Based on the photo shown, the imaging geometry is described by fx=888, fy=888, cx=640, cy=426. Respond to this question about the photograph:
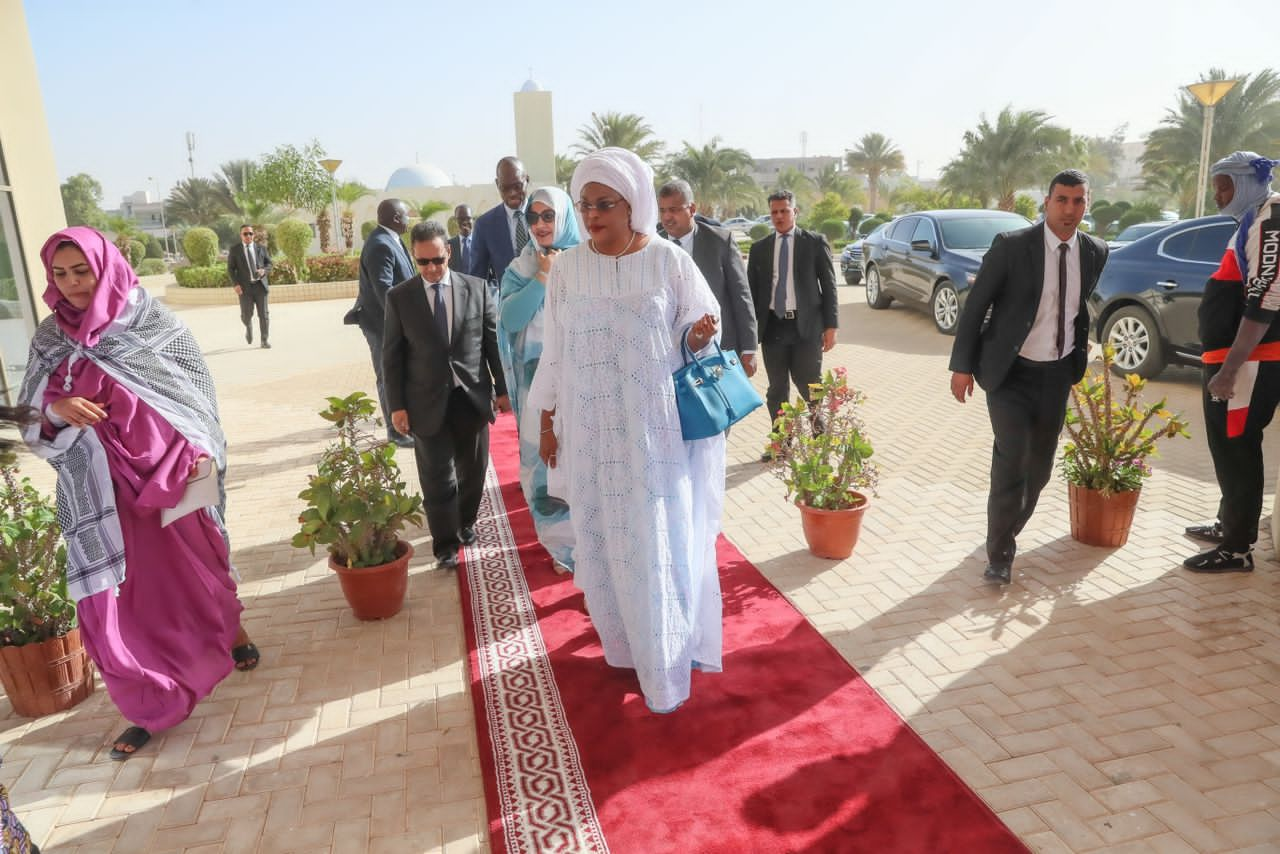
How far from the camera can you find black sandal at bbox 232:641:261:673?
3977mm

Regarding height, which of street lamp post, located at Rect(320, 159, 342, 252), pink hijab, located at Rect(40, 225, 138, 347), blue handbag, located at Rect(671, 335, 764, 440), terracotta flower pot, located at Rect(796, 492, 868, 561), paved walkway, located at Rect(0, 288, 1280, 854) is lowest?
paved walkway, located at Rect(0, 288, 1280, 854)

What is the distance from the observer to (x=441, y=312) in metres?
4.63

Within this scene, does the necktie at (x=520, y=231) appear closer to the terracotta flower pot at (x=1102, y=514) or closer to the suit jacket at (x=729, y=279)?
the suit jacket at (x=729, y=279)

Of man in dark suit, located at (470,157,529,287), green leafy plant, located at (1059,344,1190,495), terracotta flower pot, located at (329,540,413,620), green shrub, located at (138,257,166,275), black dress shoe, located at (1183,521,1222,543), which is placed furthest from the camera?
green shrub, located at (138,257,166,275)

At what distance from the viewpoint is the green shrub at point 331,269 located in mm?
24734

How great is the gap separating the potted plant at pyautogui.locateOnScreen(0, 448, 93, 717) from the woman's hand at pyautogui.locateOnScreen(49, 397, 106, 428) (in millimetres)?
639

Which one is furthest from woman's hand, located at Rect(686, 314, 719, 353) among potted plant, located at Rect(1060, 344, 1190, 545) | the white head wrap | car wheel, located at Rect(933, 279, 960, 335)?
car wheel, located at Rect(933, 279, 960, 335)

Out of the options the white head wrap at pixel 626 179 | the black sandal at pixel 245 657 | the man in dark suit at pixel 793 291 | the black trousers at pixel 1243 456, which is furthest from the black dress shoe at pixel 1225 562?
the black sandal at pixel 245 657

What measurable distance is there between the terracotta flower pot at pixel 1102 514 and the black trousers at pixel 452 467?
334 centimetres

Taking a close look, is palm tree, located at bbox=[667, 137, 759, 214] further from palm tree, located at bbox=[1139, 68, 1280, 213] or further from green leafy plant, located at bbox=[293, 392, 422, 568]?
green leafy plant, located at bbox=[293, 392, 422, 568]

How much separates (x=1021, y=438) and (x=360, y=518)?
10.6 ft

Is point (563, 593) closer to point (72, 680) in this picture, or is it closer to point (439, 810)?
point (439, 810)

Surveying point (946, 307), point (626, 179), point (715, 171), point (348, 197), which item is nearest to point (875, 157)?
point (715, 171)

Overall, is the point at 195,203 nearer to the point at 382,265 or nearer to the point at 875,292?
the point at 875,292
